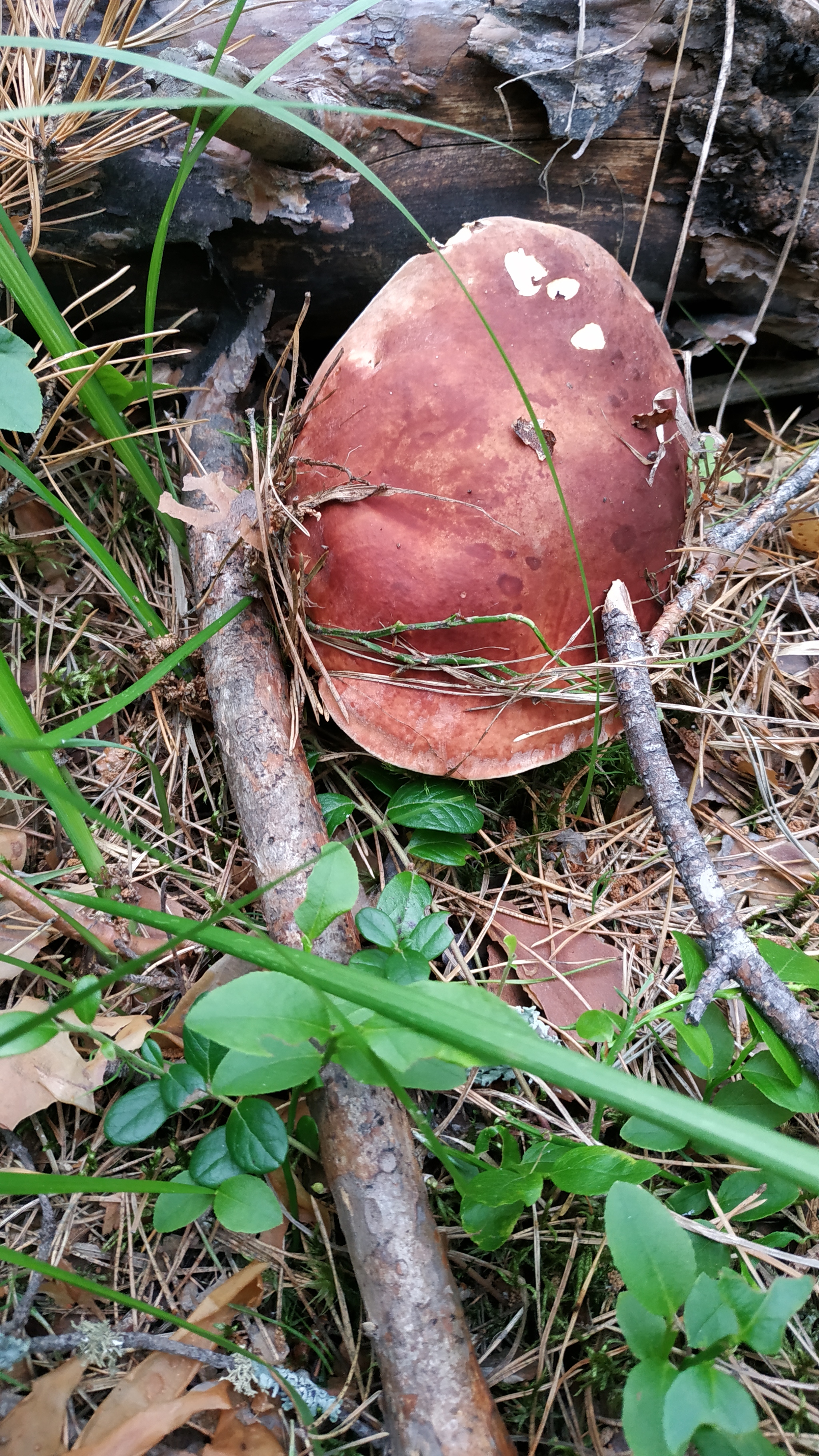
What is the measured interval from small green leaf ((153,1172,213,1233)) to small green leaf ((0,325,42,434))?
1.20 m

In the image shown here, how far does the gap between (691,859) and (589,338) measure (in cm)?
102

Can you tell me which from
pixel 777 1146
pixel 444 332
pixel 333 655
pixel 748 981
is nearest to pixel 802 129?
pixel 444 332

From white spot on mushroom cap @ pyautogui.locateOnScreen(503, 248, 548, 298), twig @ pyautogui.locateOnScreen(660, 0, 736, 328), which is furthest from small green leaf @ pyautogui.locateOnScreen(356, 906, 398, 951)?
twig @ pyautogui.locateOnScreen(660, 0, 736, 328)

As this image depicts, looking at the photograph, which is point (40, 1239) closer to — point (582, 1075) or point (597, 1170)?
point (597, 1170)

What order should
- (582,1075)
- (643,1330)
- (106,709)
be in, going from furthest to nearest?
(106,709) → (643,1330) → (582,1075)

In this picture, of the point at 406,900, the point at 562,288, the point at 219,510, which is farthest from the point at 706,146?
the point at 406,900

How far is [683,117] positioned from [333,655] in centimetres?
159

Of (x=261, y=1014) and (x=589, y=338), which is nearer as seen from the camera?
(x=261, y=1014)

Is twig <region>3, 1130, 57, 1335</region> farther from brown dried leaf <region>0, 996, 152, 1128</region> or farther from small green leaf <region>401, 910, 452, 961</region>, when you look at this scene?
small green leaf <region>401, 910, 452, 961</region>

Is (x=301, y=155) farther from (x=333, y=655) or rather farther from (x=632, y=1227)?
(x=632, y=1227)

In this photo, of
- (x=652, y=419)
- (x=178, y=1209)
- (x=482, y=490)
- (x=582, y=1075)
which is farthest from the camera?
(x=652, y=419)

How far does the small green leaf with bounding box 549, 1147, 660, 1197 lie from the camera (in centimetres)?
107

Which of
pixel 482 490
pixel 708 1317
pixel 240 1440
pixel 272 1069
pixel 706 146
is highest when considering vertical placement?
pixel 706 146

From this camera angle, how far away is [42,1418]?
1047 millimetres
